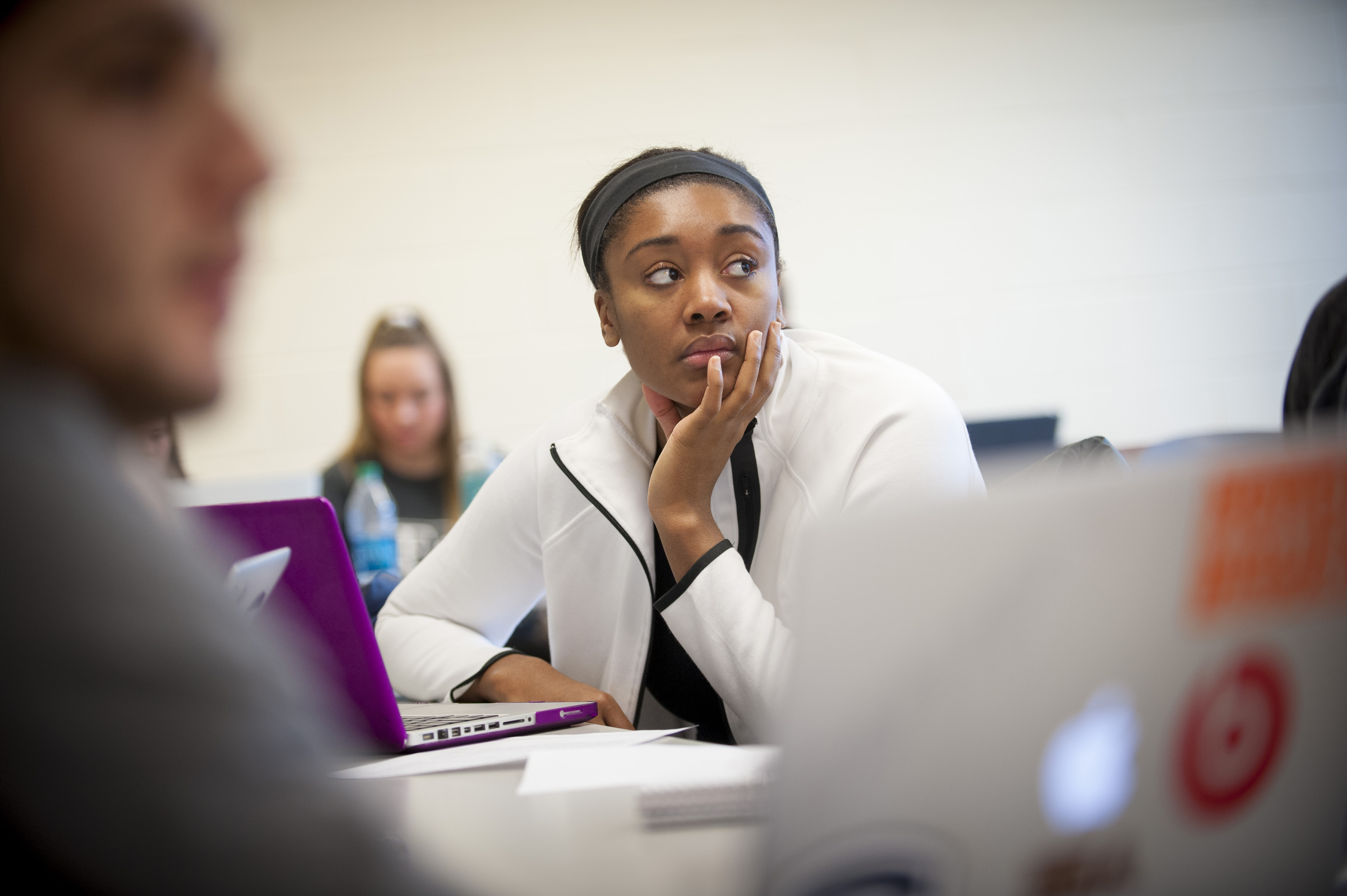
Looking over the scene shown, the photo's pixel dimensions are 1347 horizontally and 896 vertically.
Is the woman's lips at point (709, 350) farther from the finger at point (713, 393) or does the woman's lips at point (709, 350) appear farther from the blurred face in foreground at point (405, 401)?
the blurred face in foreground at point (405, 401)

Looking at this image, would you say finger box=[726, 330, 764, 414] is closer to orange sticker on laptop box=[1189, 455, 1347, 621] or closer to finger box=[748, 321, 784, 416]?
finger box=[748, 321, 784, 416]

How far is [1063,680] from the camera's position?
32 centimetres

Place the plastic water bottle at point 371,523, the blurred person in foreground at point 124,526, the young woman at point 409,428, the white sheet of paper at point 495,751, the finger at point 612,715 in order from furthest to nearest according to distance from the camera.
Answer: the young woman at point 409,428 → the plastic water bottle at point 371,523 → the finger at point 612,715 → the white sheet of paper at point 495,751 → the blurred person in foreground at point 124,526

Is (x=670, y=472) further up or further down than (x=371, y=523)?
further up

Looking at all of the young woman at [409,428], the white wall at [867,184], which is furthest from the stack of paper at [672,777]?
the white wall at [867,184]

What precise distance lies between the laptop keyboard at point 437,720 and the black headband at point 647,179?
63 cm

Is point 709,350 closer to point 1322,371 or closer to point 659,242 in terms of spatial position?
point 659,242

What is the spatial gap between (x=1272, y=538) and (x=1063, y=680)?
100mm

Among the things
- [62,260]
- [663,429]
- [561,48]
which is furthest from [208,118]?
[561,48]

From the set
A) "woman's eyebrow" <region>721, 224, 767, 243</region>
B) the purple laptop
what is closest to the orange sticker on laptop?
the purple laptop

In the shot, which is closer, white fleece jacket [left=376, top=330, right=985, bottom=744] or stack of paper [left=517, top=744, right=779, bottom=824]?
stack of paper [left=517, top=744, right=779, bottom=824]

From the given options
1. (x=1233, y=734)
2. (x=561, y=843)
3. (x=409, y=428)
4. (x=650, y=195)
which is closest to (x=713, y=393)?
(x=650, y=195)

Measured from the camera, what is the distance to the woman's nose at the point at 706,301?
42.1 inches

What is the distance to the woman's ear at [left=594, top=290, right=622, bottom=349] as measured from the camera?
1.20m
